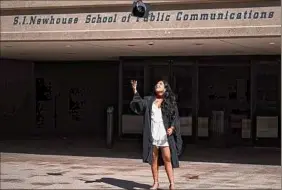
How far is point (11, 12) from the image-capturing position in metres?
13.1

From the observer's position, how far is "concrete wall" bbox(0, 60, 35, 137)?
65.8 ft

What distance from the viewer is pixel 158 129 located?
28.6ft

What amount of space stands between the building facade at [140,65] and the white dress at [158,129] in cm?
335

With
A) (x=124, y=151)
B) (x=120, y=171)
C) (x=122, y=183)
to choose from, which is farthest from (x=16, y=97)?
(x=122, y=183)

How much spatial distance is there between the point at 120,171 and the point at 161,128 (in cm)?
277

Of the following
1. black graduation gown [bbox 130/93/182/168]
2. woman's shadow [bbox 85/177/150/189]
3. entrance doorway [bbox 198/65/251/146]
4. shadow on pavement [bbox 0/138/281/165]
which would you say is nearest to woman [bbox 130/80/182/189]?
black graduation gown [bbox 130/93/182/168]

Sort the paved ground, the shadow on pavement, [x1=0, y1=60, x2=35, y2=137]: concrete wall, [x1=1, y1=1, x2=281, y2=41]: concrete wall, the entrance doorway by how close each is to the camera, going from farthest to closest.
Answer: [x1=0, y1=60, x2=35, y2=137]: concrete wall
the entrance doorway
the shadow on pavement
[x1=1, y1=1, x2=281, y2=41]: concrete wall
the paved ground

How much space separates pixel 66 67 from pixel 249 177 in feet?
39.9

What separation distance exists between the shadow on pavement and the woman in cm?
448

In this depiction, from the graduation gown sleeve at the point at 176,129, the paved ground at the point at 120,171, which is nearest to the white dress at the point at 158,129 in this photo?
the graduation gown sleeve at the point at 176,129

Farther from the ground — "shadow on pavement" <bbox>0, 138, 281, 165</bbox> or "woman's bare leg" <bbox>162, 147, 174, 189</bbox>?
"woman's bare leg" <bbox>162, 147, 174, 189</bbox>

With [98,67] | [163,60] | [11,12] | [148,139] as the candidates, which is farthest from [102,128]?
[148,139]

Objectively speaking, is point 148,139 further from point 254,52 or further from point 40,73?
point 40,73

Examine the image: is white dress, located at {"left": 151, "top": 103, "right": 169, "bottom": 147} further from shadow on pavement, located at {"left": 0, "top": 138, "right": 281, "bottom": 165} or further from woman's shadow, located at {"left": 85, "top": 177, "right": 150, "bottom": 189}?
shadow on pavement, located at {"left": 0, "top": 138, "right": 281, "bottom": 165}
